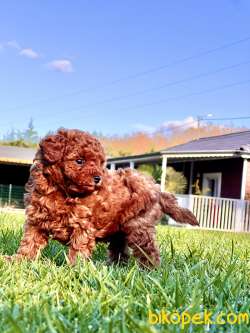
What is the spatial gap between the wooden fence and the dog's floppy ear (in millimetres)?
19058

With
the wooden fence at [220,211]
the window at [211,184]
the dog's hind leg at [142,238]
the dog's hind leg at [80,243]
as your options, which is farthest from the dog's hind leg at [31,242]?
the window at [211,184]

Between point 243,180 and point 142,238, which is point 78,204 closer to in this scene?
point 142,238

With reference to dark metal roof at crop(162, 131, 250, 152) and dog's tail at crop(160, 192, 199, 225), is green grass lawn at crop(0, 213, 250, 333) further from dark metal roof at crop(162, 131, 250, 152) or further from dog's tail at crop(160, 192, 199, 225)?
dark metal roof at crop(162, 131, 250, 152)

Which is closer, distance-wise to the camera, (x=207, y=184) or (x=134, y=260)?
(x=134, y=260)

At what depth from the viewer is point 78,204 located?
420cm

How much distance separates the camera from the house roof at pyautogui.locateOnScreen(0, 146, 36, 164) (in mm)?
31641

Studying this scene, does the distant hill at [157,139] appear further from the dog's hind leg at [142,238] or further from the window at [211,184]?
the dog's hind leg at [142,238]

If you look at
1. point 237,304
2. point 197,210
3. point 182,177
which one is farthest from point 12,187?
point 237,304

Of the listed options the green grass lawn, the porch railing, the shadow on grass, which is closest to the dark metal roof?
the porch railing

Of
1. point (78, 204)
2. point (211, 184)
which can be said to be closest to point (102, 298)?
point (78, 204)

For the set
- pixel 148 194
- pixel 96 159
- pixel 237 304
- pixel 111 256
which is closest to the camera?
pixel 237 304

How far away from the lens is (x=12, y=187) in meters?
32.6

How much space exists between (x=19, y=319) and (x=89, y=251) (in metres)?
2.05

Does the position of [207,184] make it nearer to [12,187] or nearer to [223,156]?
[223,156]
